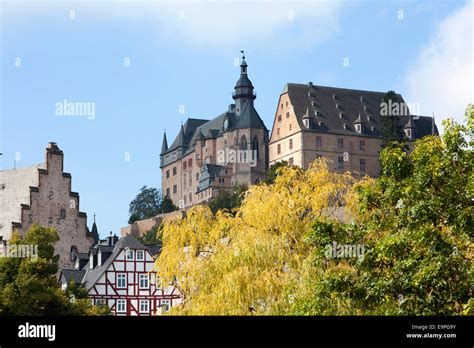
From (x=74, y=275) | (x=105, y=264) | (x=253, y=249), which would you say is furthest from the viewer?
(x=74, y=275)

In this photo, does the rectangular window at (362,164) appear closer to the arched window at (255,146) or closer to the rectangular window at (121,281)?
the arched window at (255,146)

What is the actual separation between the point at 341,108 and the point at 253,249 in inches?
5703

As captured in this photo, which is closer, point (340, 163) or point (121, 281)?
point (121, 281)

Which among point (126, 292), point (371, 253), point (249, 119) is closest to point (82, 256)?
point (126, 292)

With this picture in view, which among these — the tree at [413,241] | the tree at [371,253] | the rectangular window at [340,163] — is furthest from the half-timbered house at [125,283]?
the rectangular window at [340,163]

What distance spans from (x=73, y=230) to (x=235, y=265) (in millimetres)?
65114

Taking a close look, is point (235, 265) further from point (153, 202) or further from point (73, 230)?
point (153, 202)

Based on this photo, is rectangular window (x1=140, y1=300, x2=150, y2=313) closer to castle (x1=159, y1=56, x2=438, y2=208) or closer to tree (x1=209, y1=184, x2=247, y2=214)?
tree (x1=209, y1=184, x2=247, y2=214)

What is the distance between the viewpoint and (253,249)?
113 feet

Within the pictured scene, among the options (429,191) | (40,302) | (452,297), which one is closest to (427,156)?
(429,191)

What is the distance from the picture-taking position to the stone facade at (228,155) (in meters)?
178
